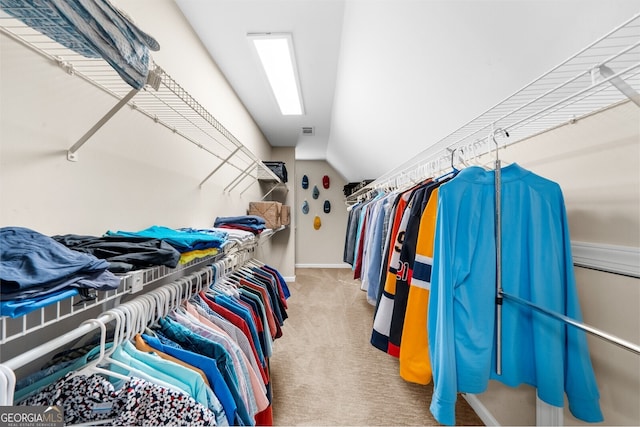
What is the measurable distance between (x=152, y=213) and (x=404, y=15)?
1.64 metres

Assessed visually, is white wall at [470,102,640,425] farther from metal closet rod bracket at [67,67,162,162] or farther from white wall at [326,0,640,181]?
metal closet rod bracket at [67,67,162,162]

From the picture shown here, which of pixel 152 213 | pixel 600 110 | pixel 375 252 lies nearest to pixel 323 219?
pixel 375 252

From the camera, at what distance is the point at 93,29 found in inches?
21.7

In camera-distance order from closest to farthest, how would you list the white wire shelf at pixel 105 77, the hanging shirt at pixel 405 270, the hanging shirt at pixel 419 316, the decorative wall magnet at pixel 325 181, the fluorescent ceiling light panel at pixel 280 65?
the white wire shelf at pixel 105 77
the hanging shirt at pixel 419 316
the hanging shirt at pixel 405 270
the fluorescent ceiling light panel at pixel 280 65
the decorative wall magnet at pixel 325 181

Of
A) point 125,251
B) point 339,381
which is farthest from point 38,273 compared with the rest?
point 339,381

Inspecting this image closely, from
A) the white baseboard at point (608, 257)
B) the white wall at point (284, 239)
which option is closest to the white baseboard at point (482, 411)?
the white baseboard at point (608, 257)

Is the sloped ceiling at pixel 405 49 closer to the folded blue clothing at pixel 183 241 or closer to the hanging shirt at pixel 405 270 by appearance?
the hanging shirt at pixel 405 270

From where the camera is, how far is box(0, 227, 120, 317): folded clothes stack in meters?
0.40

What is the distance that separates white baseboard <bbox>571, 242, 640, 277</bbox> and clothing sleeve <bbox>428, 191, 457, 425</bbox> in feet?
1.79

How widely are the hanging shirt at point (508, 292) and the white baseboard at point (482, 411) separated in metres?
0.79

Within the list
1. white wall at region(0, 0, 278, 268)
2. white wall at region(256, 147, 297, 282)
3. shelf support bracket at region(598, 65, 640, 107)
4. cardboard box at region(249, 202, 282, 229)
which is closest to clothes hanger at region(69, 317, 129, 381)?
white wall at region(0, 0, 278, 268)

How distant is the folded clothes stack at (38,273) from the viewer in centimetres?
40

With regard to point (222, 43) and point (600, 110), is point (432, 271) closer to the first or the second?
point (600, 110)

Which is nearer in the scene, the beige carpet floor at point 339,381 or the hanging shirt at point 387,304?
the hanging shirt at point 387,304
